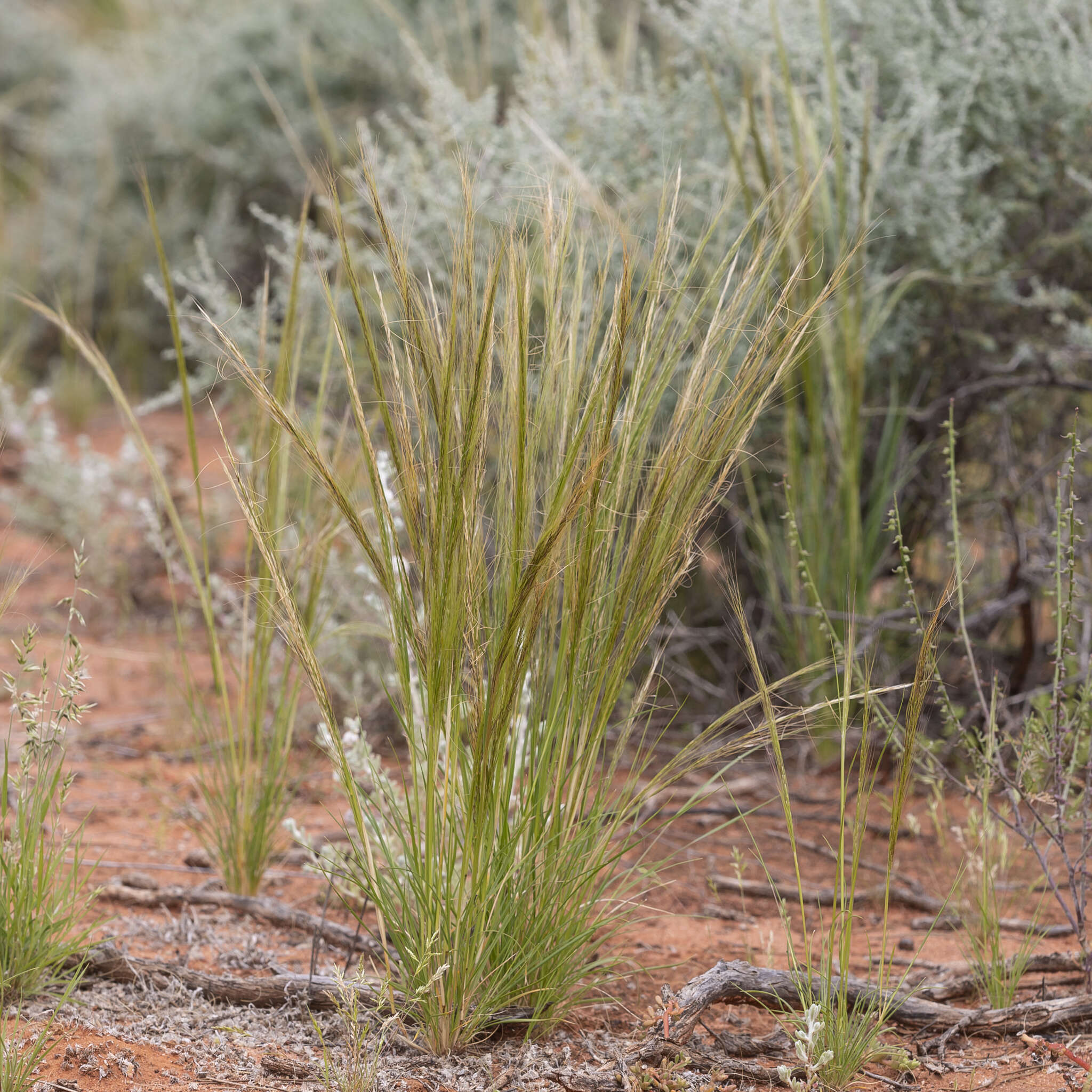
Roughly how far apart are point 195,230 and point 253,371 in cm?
628

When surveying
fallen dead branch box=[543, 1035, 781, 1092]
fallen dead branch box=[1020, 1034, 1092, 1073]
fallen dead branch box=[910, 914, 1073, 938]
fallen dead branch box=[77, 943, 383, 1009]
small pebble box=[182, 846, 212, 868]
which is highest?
fallen dead branch box=[77, 943, 383, 1009]

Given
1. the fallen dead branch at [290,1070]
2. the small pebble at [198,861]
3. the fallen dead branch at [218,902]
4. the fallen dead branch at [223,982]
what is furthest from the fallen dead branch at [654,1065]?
Answer: the small pebble at [198,861]

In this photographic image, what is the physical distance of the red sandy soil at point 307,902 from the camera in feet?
5.15

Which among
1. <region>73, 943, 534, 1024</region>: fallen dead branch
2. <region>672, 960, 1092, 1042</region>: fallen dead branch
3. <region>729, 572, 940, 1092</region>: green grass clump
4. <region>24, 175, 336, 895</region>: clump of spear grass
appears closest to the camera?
<region>729, 572, 940, 1092</region>: green grass clump

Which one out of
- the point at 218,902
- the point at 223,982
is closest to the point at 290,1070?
the point at 223,982

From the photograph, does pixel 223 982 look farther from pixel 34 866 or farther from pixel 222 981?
pixel 34 866

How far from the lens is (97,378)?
22.8 feet

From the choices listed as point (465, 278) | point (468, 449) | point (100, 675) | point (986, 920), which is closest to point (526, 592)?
point (468, 449)

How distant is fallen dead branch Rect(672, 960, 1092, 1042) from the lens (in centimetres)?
162

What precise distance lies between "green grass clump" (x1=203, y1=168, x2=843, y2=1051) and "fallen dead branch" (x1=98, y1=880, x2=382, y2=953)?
546mm

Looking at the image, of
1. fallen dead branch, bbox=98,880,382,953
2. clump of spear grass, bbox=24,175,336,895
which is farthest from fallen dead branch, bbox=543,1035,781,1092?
clump of spear grass, bbox=24,175,336,895

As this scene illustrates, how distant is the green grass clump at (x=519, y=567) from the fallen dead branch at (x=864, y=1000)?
0.16 metres

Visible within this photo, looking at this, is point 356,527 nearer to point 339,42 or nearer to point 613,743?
point 613,743

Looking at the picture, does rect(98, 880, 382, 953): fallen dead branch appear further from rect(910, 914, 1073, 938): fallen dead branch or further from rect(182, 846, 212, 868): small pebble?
rect(910, 914, 1073, 938): fallen dead branch
